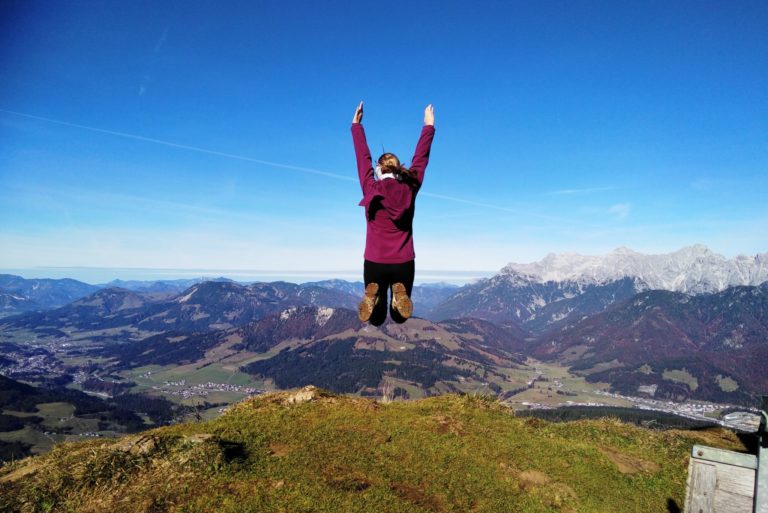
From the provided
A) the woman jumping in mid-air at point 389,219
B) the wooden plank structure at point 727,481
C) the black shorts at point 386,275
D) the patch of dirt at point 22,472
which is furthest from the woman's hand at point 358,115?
the patch of dirt at point 22,472

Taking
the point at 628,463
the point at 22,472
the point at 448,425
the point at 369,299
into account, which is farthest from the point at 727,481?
the point at 22,472

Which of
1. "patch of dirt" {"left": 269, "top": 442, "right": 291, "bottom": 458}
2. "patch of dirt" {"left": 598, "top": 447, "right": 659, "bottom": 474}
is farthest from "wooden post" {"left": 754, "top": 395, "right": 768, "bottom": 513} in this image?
"patch of dirt" {"left": 598, "top": 447, "right": 659, "bottom": 474}

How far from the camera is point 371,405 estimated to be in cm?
1616

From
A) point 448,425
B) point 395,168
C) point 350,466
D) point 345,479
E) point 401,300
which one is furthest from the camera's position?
point 448,425

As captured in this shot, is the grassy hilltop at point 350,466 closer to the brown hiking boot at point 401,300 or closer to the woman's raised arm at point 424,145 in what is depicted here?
the brown hiking boot at point 401,300

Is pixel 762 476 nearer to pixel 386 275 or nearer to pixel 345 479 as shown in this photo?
pixel 386 275

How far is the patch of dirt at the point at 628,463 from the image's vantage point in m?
14.0

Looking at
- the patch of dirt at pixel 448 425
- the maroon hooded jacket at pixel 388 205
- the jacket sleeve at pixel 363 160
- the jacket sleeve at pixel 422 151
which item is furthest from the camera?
the patch of dirt at pixel 448 425

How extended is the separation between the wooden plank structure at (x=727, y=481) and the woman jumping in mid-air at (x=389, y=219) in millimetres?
6077

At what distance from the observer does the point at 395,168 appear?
30.4 ft

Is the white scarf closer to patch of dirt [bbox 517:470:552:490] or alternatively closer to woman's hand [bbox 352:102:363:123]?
woman's hand [bbox 352:102:363:123]

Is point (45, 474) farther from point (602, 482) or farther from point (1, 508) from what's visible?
point (602, 482)

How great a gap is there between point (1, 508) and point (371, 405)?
10.8 metres

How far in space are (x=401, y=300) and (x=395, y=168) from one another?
11.2 feet
